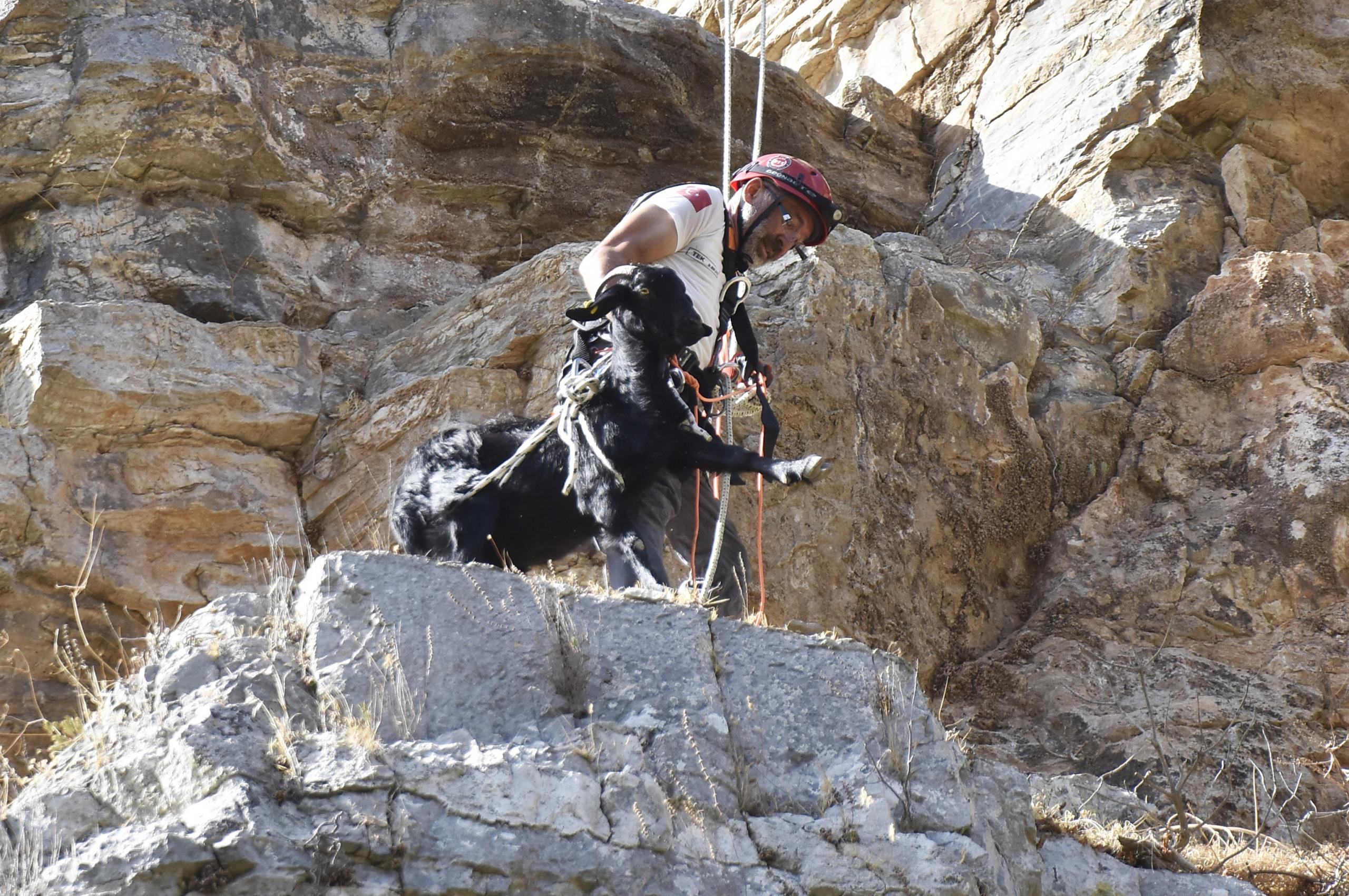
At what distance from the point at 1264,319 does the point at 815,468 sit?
5018 mm

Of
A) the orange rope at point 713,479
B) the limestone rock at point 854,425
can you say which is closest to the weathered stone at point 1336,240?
the limestone rock at point 854,425

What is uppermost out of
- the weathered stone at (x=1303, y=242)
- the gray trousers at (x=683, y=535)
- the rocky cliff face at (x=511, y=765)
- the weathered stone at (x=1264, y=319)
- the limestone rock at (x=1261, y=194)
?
the limestone rock at (x=1261, y=194)

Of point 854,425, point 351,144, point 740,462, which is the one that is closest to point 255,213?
point 351,144

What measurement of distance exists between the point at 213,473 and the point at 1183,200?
639cm

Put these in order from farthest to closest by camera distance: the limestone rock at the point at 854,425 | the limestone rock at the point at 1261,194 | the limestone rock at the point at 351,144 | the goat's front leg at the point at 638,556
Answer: the limestone rock at the point at 1261,194, the limestone rock at the point at 351,144, the limestone rock at the point at 854,425, the goat's front leg at the point at 638,556

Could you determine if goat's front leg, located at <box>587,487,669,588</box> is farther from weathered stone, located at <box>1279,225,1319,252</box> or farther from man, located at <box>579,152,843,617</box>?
weathered stone, located at <box>1279,225,1319,252</box>

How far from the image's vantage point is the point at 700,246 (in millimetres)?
5215

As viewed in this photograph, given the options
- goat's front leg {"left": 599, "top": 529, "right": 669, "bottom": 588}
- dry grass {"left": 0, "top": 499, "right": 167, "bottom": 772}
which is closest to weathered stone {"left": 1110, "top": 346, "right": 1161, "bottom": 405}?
goat's front leg {"left": 599, "top": 529, "right": 669, "bottom": 588}

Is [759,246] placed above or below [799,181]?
below

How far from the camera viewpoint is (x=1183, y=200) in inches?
359

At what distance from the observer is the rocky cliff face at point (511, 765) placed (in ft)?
11.4

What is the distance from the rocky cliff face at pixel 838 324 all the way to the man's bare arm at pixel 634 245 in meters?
2.26

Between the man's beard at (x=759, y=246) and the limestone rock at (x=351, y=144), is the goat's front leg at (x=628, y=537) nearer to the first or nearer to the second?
the man's beard at (x=759, y=246)

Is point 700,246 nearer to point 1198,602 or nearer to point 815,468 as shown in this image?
point 815,468
